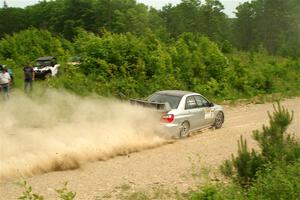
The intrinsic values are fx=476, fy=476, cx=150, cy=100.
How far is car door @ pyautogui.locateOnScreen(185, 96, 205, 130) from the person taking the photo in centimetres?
1616

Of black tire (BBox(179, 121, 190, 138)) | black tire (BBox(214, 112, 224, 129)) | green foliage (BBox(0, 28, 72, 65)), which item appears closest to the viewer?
black tire (BBox(179, 121, 190, 138))

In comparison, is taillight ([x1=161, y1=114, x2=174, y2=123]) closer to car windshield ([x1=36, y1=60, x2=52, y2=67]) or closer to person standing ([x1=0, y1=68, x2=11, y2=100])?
person standing ([x1=0, y1=68, x2=11, y2=100])

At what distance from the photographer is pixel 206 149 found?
569 inches

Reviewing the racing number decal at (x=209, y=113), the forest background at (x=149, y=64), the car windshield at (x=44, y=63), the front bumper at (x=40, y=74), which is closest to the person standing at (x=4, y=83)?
the forest background at (x=149, y=64)

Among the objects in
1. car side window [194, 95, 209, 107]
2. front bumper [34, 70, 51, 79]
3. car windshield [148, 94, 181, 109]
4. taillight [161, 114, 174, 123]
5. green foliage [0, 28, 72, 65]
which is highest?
green foliage [0, 28, 72, 65]

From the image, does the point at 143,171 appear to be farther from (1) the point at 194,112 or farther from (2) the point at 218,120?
(2) the point at 218,120

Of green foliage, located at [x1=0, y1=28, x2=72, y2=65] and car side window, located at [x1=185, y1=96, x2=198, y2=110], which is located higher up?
green foliage, located at [x1=0, y1=28, x2=72, y2=65]

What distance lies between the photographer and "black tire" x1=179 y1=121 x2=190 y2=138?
15.8 metres

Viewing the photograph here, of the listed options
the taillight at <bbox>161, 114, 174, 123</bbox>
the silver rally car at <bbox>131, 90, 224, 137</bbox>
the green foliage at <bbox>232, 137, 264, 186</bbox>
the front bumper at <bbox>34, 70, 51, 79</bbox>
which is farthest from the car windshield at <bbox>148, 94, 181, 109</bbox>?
the front bumper at <bbox>34, 70, 51, 79</bbox>

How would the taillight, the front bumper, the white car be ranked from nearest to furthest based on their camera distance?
the taillight → the white car → the front bumper

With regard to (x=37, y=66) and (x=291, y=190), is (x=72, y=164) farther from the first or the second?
(x=37, y=66)

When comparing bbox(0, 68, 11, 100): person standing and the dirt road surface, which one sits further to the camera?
bbox(0, 68, 11, 100): person standing

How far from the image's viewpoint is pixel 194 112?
16375 millimetres

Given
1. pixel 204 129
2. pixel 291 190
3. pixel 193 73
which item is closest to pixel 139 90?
pixel 193 73
